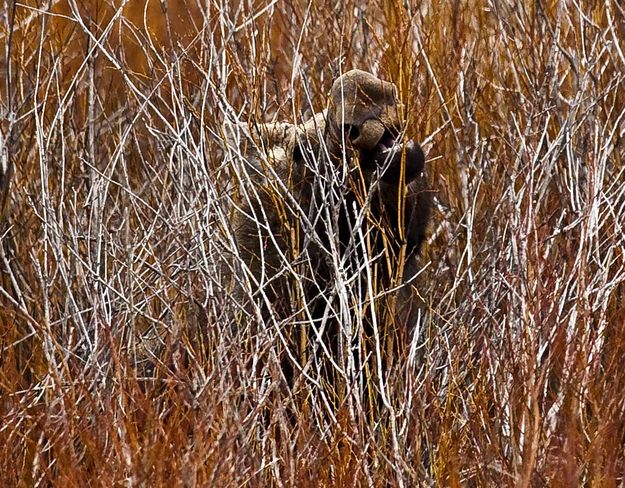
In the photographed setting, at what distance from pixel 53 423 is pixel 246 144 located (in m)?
1.70

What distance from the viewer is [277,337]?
5477mm

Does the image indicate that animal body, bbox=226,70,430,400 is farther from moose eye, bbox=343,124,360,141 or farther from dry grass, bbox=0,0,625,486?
dry grass, bbox=0,0,625,486

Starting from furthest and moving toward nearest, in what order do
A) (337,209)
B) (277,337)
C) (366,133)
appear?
(366,133)
(277,337)
(337,209)

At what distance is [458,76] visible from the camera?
688 centimetres

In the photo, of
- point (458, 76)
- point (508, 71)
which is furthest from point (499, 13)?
point (508, 71)

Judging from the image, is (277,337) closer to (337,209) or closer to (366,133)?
(337,209)

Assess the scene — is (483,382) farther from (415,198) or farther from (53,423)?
(53,423)

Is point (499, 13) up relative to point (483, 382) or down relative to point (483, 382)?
up

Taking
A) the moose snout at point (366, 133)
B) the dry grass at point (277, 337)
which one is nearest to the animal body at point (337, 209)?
the moose snout at point (366, 133)

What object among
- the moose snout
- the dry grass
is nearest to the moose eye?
the moose snout

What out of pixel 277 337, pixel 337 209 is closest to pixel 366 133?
pixel 337 209

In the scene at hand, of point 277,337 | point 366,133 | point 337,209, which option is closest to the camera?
point 337,209

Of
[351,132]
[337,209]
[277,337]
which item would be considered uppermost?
[351,132]

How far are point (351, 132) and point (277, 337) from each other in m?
0.99
